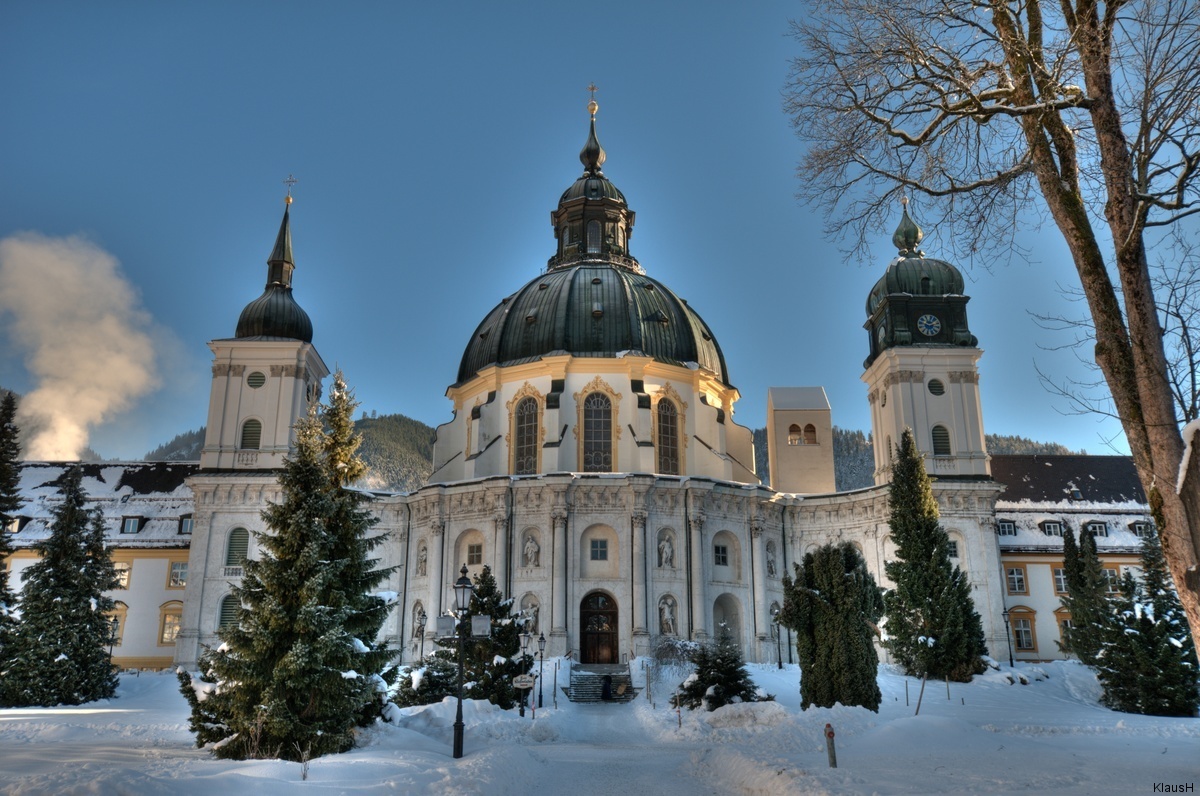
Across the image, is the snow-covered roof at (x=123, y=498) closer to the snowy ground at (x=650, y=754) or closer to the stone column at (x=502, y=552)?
the stone column at (x=502, y=552)

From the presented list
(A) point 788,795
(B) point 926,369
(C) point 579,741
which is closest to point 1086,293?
(A) point 788,795

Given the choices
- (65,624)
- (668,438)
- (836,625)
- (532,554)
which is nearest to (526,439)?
(668,438)

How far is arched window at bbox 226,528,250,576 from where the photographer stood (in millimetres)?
49750

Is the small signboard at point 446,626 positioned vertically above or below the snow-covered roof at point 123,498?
below

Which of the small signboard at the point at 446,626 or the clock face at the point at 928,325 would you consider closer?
the small signboard at the point at 446,626

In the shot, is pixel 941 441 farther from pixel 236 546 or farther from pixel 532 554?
pixel 236 546

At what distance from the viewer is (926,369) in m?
53.0

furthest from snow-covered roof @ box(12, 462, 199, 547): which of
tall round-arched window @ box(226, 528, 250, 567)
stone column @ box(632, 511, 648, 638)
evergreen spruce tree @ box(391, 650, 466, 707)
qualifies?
evergreen spruce tree @ box(391, 650, 466, 707)

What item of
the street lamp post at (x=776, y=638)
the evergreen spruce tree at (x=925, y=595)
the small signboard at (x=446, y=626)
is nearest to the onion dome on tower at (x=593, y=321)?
the street lamp post at (x=776, y=638)

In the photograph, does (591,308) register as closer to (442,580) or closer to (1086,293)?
(442,580)

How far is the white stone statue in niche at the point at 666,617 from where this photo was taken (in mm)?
44719

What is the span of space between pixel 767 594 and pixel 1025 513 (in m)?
18.6

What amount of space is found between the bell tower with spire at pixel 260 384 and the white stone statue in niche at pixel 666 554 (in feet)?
69.0

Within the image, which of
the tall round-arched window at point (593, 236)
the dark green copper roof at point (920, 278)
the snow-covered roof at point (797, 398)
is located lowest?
the snow-covered roof at point (797, 398)
